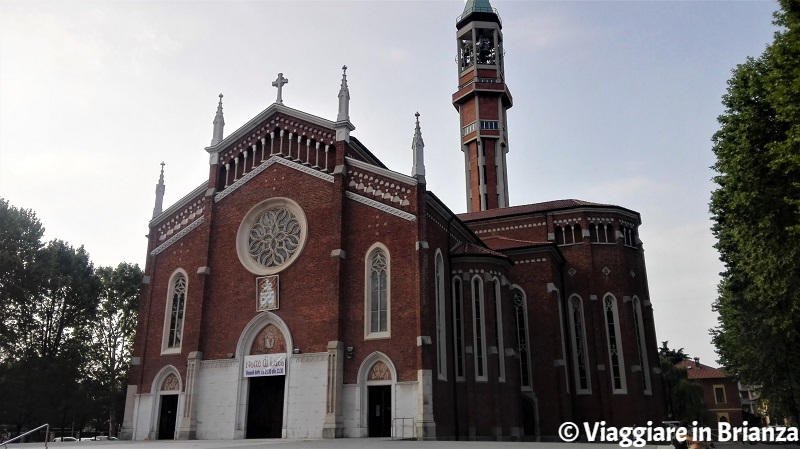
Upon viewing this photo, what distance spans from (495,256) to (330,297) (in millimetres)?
9261

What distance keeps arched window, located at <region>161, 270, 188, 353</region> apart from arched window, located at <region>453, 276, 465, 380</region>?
13.9m

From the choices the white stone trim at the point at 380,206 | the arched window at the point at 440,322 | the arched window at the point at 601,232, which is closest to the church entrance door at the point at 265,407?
the arched window at the point at 440,322

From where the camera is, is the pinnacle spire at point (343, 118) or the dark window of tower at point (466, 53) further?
the dark window of tower at point (466, 53)

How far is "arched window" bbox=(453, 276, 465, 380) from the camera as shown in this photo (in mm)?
28500

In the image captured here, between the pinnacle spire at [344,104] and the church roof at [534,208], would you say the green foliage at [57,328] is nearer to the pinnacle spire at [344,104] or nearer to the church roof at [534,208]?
the pinnacle spire at [344,104]

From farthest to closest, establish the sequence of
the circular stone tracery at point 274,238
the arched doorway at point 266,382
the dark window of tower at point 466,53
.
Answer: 1. the dark window of tower at point 466,53
2. the circular stone tracery at point 274,238
3. the arched doorway at point 266,382

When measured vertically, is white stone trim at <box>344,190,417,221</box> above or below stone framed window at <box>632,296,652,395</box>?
above

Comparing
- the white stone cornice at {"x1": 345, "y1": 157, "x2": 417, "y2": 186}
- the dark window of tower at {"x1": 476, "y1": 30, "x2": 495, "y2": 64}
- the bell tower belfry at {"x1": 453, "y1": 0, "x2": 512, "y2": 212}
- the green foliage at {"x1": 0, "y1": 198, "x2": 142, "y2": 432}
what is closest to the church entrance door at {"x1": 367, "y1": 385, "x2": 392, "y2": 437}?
the white stone cornice at {"x1": 345, "y1": 157, "x2": 417, "y2": 186}

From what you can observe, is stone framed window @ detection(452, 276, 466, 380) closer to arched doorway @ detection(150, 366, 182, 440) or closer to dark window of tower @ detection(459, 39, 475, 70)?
arched doorway @ detection(150, 366, 182, 440)

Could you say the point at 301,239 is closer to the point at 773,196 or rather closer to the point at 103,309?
the point at 773,196

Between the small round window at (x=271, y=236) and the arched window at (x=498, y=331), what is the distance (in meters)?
10.4

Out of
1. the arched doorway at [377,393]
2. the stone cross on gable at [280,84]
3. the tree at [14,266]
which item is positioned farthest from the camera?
the tree at [14,266]

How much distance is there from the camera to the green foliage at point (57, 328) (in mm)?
39125

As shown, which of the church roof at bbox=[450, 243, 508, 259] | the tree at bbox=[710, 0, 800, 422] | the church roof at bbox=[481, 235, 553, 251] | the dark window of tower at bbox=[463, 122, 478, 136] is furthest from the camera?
the dark window of tower at bbox=[463, 122, 478, 136]
